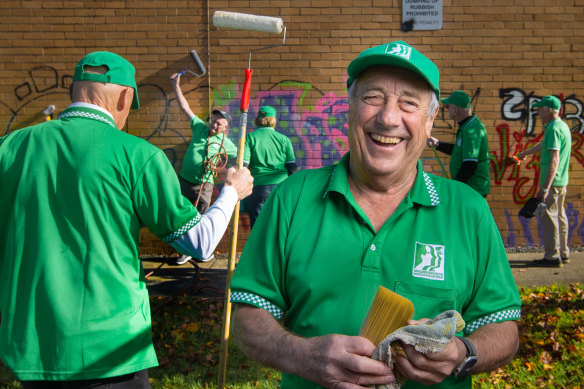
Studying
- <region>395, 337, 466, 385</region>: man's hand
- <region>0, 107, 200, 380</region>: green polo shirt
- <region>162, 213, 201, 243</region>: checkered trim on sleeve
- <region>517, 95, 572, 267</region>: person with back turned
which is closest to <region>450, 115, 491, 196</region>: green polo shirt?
<region>517, 95, 572, 267</region>: person with back turned

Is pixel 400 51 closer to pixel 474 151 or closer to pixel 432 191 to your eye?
pixel 432 191

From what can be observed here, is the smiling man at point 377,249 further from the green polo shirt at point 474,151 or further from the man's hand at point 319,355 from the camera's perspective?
the green polo shirt at point 474,151

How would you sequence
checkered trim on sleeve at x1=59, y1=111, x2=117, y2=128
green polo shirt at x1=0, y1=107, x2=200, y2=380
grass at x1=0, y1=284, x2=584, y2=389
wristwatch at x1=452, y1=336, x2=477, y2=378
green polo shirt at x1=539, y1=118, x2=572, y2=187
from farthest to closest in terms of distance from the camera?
green polo shirt at x1=539, y1=118, x2=572, y2=187, grass at x1=0, y1=284, x2=584, y2=389, checkered trim on sleeve at x1=59, y1=111, x2=117, y2=128, green polo shirt at x1=0, y1=107, x2=200, y2=380, wristwatch at x1=452, y1=336, x2=477, y2=378

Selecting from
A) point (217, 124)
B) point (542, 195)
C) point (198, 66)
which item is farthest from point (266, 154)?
point (542, 195)

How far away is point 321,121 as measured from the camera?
805 cm

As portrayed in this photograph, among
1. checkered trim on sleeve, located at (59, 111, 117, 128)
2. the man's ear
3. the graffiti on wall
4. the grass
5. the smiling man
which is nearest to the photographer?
the smiling man

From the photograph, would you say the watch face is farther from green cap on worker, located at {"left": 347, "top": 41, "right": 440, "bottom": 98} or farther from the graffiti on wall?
the graffiti on wall

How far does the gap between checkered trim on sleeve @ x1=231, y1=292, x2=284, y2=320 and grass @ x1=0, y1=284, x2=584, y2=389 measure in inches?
104

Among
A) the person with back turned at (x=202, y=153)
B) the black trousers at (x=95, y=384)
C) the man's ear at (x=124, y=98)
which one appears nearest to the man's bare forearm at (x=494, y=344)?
the black trousers at (x=95, y=384)

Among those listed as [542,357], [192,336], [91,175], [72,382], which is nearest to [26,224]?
[91,175]

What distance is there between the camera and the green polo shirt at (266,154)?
22.8 ft

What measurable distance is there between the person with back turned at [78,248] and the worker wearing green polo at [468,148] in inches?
191

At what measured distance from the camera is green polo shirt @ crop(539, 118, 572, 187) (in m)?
6.80

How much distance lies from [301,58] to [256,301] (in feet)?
22.1
